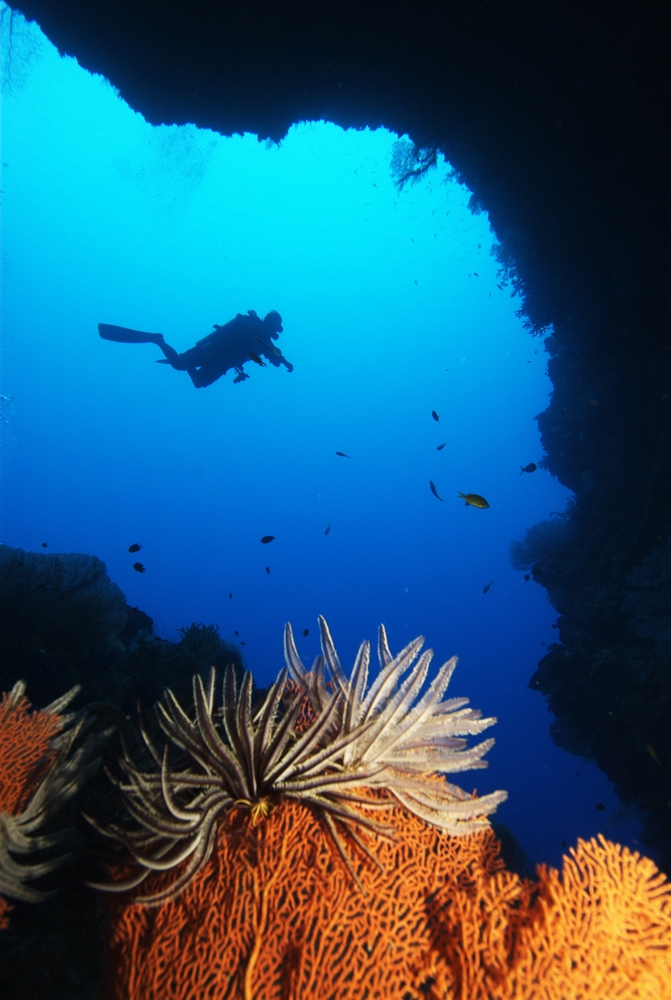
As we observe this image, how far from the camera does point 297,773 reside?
7.02 feet

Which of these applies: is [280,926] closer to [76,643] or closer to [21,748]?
[21,748]

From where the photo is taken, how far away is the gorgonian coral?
201 centimetres

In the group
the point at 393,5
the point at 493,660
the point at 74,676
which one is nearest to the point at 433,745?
the point at 74,676

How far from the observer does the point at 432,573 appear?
96.2 metres

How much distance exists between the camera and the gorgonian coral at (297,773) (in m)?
2.01

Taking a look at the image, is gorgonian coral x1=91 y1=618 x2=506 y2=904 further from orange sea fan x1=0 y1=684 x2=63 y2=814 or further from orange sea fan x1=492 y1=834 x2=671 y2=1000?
orange sea fan x1=0 y1=684 x2=63 y2=814

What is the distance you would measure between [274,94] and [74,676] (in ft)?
48.0

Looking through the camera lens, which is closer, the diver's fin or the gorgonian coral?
the gorgonian coral

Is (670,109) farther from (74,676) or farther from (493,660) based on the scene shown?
(493,660)

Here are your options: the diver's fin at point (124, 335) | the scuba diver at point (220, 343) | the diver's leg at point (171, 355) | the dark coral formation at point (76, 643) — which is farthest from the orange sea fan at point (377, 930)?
the diver's fin at point (124, 335)

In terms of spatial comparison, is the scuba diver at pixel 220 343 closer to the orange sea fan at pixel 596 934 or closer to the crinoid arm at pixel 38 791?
the crinoid arm at pixel 38 791

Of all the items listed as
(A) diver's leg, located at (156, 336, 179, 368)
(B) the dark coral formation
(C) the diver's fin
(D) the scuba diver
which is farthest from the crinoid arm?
(C) the diver's fin

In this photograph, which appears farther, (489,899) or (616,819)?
(616,819)

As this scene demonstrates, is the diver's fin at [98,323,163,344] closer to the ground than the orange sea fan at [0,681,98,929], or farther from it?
farther from it
